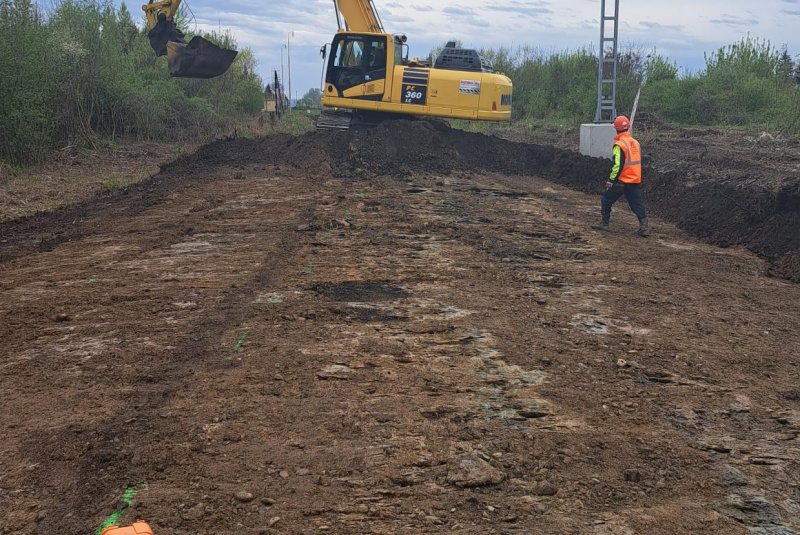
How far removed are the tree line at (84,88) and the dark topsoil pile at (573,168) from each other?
10.7ft

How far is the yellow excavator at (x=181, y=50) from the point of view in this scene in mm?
16556

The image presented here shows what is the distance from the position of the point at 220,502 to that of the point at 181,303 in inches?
139

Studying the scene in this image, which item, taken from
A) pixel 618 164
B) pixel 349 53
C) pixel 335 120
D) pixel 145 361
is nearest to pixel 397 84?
pixel 349 53

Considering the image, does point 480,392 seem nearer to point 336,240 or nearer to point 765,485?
point 765,485

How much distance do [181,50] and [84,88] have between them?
5587 mm

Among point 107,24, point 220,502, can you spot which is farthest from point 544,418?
point 107,24

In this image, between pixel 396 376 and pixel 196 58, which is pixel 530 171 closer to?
pixel 196 58

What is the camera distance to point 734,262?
366 inches

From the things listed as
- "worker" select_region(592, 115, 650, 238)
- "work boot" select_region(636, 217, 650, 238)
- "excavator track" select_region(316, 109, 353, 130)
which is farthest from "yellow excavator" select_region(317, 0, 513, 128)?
"work boot" select_region(636, 217, 650, 238)

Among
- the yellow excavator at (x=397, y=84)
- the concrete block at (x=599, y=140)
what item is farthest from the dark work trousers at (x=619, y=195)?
the yellow excavator at (x=397, y=84)

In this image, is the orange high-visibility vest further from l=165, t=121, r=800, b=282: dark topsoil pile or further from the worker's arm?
l=165, t=121, r=800, b=282: dark topsoil pile

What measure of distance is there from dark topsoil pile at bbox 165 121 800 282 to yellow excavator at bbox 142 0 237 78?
2.17m

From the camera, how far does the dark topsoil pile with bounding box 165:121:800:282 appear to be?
1056 cm

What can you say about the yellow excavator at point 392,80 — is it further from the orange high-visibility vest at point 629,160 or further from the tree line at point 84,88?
the orange high-visibility vest at point 629,160
